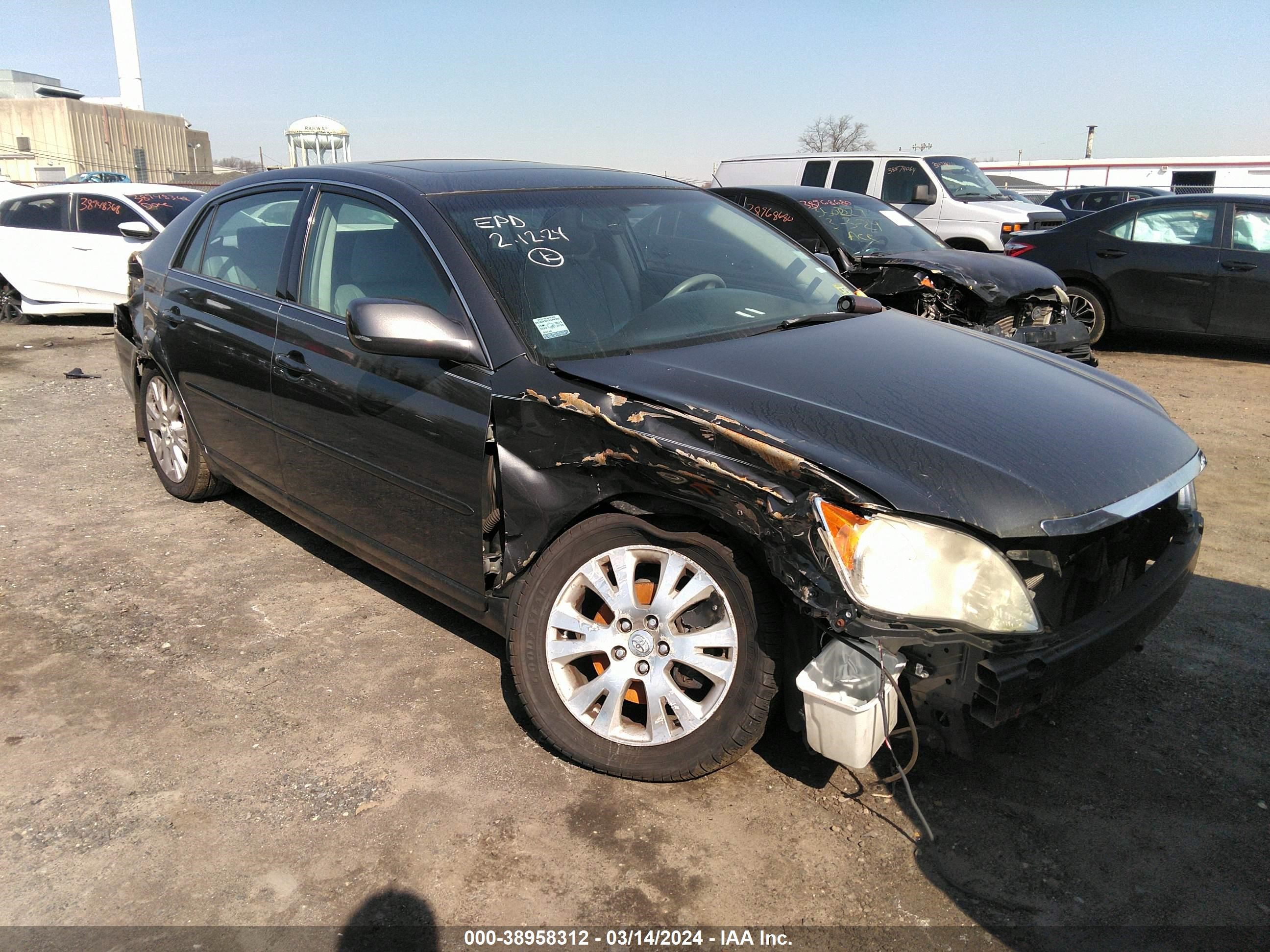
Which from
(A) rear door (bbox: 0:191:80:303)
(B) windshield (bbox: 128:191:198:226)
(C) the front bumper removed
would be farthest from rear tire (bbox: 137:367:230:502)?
(A) rear door (bbox: 0:191:80:303)

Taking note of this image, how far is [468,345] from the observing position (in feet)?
9.53

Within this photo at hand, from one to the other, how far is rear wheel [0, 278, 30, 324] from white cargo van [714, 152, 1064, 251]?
354 inches

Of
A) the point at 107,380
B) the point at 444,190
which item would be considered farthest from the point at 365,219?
the point at 107,380

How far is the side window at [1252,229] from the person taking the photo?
8.57m

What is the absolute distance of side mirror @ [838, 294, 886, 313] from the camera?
3.71 m

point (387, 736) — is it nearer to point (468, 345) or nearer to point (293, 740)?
point (293, 740)

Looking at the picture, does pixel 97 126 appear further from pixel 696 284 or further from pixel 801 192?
pixel 696 284

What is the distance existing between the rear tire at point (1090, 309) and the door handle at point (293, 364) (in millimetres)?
7917

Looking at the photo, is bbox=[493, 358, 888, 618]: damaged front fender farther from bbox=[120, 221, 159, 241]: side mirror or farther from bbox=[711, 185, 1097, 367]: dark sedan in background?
bbox=[120, 221, 159, 241]: side mirror

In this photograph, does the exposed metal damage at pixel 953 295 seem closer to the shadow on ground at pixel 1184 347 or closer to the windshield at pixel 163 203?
the shadow on ground at pixel 1184 347

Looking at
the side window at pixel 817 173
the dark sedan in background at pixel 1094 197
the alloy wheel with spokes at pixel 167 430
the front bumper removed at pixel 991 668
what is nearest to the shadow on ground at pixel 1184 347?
the side window at pixel 817 173

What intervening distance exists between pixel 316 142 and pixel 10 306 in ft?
72.0

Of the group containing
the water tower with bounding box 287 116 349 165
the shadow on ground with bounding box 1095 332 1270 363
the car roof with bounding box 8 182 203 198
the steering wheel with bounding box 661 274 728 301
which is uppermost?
the water tower with bounding box 287 116 349 165

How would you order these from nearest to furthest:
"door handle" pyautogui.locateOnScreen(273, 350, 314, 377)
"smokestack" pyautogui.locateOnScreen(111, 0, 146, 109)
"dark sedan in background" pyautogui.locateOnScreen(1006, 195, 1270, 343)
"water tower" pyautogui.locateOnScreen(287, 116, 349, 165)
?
"door handle" pyautogui.locateOnScreen(273, 350, 314, 377) < "dark sedan in background" pyautogui.locateOnScreen(1006, 195, 1270, 343) < "water tower" pyautogui.locateOnScreen(287, 116, 349, 165) < "smokestack" pyautogui.locateOnScreen(111, 0, 146, 109)
